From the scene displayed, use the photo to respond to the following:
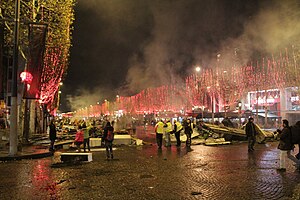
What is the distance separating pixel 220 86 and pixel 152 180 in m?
50.2

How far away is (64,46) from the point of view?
23375 mm

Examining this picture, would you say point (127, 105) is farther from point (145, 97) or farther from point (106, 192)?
point (106, 192)

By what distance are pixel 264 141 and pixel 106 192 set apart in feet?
53.4

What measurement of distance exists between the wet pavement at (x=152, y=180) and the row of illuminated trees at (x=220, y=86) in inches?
891

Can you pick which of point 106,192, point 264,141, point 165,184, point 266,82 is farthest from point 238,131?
point 266,82

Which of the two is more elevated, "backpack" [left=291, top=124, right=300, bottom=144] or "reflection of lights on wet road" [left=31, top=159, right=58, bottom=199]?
"backpack" [left=291, top=124, right=300, bottom=144]

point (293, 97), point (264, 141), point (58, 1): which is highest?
point (58, 1)

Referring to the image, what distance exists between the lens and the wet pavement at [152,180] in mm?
6965

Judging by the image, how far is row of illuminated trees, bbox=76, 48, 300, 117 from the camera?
147 feet

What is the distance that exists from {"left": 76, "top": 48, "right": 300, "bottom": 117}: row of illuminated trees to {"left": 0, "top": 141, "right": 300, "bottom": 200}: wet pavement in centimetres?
2264

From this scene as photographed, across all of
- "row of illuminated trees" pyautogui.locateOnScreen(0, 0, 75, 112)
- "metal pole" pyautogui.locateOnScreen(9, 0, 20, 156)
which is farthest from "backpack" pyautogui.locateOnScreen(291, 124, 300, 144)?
"row of illuminated trees" pyautogui.locateOnScreen(0, 0, 75, 112)

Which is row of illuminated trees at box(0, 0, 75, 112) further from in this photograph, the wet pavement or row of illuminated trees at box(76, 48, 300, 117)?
row of illuminated trees at box(76, 48, 300, 117)

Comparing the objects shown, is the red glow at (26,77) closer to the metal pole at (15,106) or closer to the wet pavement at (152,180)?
the metal pole at (15,106)

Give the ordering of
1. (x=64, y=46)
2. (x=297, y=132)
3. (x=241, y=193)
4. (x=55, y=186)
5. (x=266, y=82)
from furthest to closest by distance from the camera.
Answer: (x=266, y=82), (x=64, y=46), (x=297, y=132), (x=55, y=186), (x=241, y=193)
